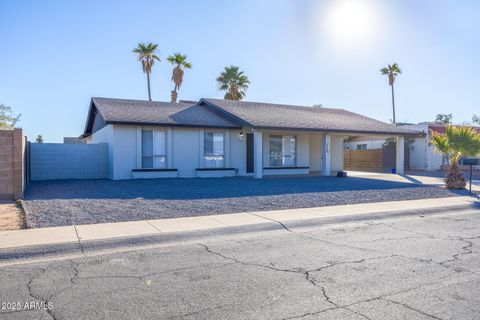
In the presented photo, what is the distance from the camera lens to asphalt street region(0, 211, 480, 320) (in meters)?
4.30

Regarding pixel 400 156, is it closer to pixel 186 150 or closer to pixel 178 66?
pixel 186 150

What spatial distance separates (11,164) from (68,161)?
9.13 m

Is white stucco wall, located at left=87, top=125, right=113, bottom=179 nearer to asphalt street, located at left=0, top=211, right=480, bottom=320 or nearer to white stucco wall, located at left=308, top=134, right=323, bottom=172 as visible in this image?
white stucco wall, located at left=308, top=134, right=323, bottom=172

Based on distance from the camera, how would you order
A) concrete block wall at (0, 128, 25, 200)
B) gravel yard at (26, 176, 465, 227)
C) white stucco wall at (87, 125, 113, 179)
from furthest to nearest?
white stucco wall at (87, 125, 113, 179)
concrete block wall at (0, 128, 25, 200)
gravel yard at (26, 176, 465, 227)

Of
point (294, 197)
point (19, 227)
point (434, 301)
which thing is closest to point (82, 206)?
point (19, 227)

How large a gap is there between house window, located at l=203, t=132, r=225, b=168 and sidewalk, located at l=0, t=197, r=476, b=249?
450 inches

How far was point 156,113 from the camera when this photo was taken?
2192cm

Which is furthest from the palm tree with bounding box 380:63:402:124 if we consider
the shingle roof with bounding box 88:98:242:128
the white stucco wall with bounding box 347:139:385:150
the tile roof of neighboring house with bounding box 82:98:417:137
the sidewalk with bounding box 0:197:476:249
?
the sidewalk with bounding box 0:197:476:249

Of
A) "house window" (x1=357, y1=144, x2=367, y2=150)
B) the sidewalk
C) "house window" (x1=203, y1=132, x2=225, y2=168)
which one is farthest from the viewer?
"house window" (x1=357, y1=144, x2=367, y2=150)

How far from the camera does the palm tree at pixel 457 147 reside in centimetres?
1733

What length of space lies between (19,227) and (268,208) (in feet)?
19.9

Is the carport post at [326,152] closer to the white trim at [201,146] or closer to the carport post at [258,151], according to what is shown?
the carport post at [258,151]

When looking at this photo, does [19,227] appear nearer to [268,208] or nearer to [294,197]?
[268,208]

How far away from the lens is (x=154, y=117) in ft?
68.2
